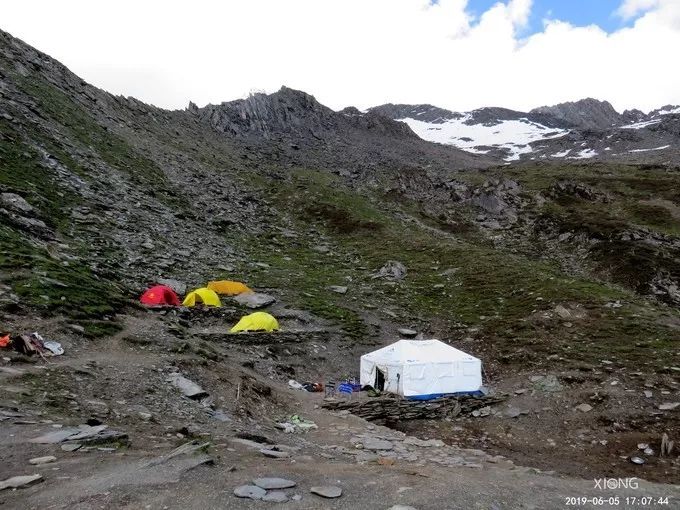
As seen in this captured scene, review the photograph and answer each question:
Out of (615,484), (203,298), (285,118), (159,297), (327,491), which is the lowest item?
(615,484)

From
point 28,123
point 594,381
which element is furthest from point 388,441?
point 28,123

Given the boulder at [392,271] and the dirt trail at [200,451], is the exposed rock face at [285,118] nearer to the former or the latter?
the boulder at [392,271]

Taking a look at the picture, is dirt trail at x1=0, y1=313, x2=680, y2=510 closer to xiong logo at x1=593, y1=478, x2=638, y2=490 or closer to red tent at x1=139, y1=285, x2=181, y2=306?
xiong logo at x1=593, y1=478, x2=638, y2=490

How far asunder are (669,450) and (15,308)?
21646 millimetres

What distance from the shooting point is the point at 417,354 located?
21922 mm

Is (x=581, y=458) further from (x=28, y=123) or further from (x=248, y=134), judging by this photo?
(x=248, y=134)

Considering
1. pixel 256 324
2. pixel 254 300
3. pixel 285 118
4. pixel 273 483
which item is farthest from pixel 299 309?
pixel 285 118

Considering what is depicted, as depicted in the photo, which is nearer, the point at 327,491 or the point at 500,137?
the point at 327,491

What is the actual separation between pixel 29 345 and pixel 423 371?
15057 millimetres

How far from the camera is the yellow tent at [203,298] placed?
2684 centimetres

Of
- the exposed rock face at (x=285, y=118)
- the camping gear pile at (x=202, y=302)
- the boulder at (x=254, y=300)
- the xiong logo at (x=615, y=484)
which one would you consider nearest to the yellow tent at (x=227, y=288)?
the boulder at (x=254, y=300)

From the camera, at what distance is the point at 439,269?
131 feet

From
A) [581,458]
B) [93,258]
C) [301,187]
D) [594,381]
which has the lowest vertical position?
[581,458]

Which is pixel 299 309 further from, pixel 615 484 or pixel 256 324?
pixel 615 484
